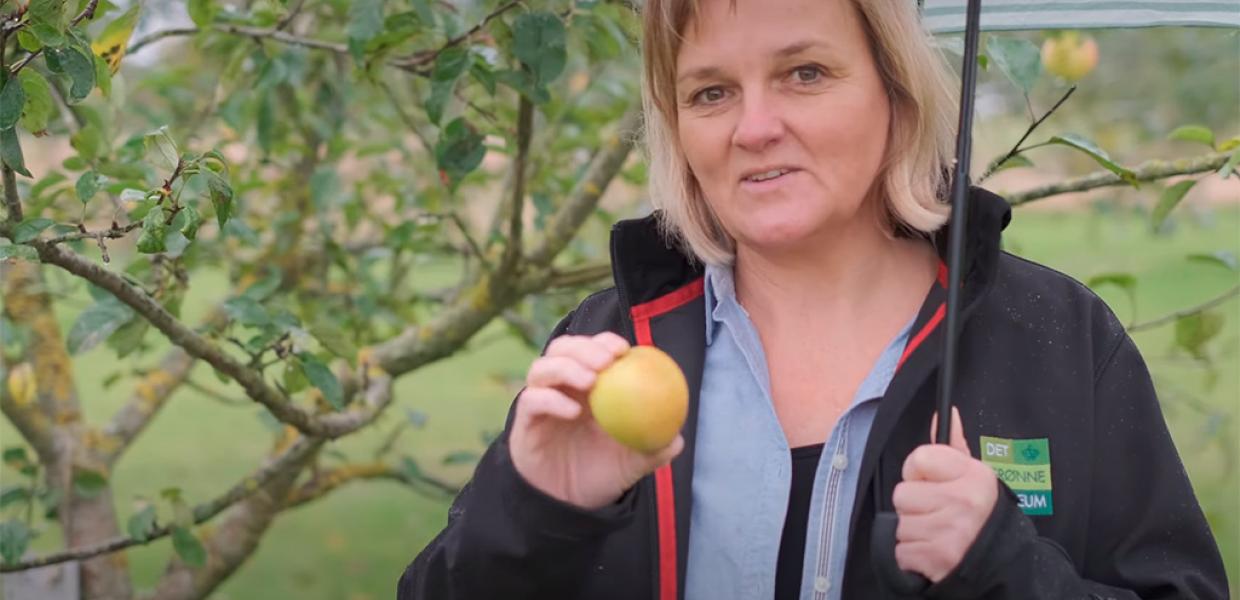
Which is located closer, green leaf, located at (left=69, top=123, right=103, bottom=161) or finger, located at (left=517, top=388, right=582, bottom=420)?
finger, located at (left=517, top=388, right=582, bottom=420)

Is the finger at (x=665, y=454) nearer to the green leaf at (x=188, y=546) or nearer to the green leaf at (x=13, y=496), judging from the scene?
the green leaf at (x=188, y=546)

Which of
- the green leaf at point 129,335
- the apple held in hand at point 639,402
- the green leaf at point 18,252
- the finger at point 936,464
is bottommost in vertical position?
the finger at point 936,464

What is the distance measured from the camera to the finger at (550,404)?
1240 mm

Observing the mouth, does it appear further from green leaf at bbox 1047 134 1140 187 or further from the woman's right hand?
green leaf at bbox 1047 134 1140 187

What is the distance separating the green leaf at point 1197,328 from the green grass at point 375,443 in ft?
0.20

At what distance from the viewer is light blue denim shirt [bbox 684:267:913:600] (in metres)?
1.41

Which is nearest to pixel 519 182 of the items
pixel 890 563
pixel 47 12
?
pixel 47 12

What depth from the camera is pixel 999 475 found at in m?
1.40

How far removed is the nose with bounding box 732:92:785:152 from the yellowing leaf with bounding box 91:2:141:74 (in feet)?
2.74

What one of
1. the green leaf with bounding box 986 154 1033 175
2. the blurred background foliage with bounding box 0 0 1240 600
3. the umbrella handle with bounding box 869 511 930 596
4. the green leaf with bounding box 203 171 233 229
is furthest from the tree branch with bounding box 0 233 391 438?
the green leaf with bounding box 986 154 1033 175

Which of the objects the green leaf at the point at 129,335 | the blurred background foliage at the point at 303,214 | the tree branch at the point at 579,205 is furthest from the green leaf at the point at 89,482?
the tree branch at the point at 579,205

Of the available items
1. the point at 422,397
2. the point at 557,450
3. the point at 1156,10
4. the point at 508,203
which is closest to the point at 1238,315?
the point at 422,397

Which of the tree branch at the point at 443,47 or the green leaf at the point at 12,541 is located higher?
the tree branch at the point at 443,47

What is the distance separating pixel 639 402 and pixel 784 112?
37 centimetres
